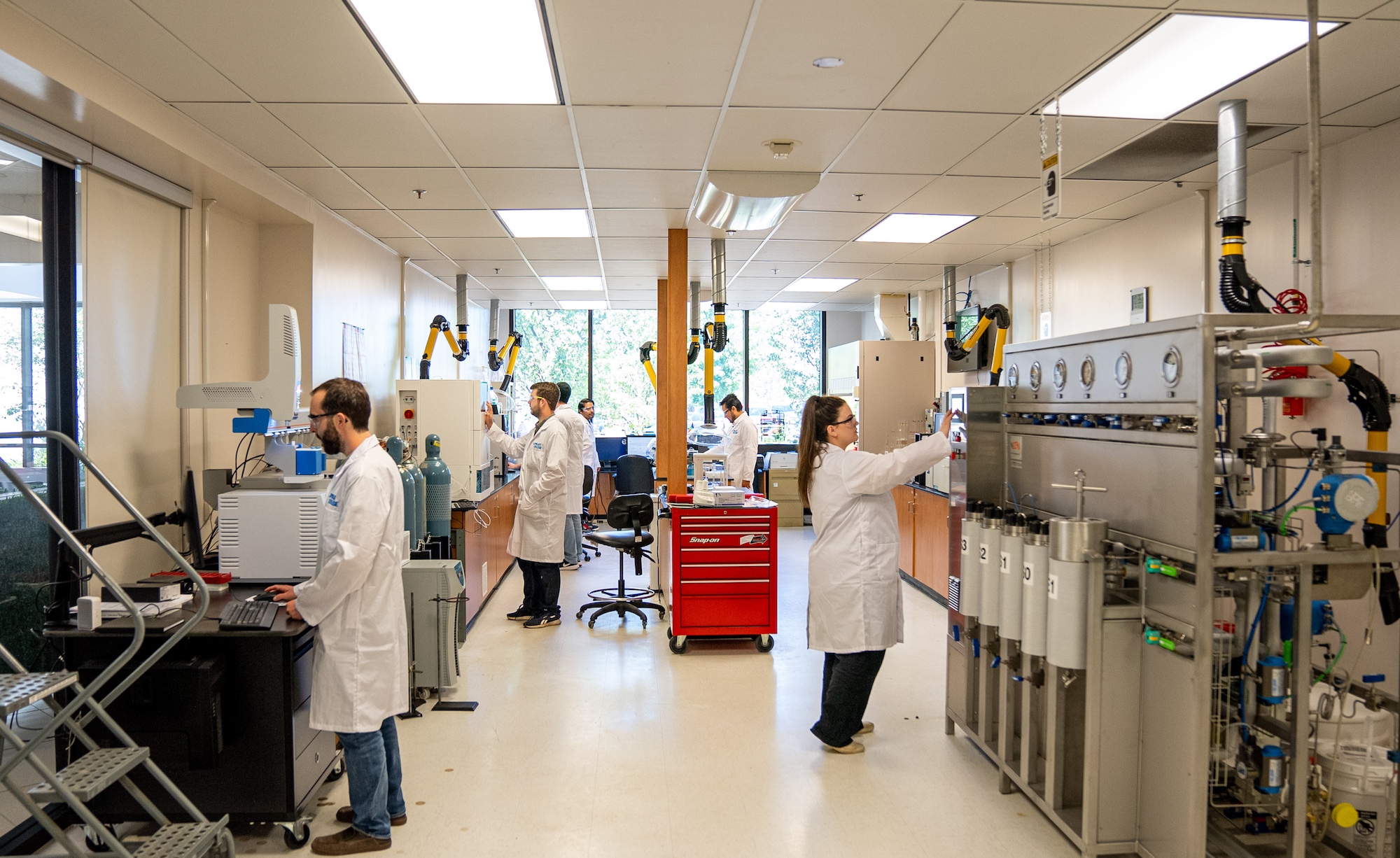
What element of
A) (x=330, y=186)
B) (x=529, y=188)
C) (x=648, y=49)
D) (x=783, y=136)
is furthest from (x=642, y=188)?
(x=648, y=49)

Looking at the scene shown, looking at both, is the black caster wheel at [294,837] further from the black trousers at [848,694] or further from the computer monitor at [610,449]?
the computer monitor at [610,449]

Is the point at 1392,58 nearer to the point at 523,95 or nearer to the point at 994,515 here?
the point at 994,515

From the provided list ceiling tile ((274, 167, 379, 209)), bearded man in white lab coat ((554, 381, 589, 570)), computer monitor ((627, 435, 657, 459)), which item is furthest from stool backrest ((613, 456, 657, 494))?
ceiling tile ((274, 167, 379, 209))

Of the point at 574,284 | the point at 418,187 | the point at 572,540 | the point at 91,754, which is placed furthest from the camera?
the point at 574,284

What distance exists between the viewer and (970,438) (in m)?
3.57

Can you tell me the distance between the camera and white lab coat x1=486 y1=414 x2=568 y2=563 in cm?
551

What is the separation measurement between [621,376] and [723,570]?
6.43 metres

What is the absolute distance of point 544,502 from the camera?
554cm

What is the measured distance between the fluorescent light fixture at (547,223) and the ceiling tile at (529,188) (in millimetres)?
137

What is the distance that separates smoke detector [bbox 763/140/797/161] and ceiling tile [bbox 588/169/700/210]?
555mm

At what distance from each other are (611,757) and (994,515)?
1.88 m

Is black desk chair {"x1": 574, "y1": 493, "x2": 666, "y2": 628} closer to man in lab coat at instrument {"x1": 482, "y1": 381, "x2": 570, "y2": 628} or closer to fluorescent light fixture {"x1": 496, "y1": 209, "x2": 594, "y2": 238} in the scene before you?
man in lab coat at instrument {"x1": 482, "y1": 381, "x2": 570, "y2": 628}

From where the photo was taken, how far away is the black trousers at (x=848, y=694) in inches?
137

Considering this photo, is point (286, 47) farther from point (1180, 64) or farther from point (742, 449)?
point (742, 449)
